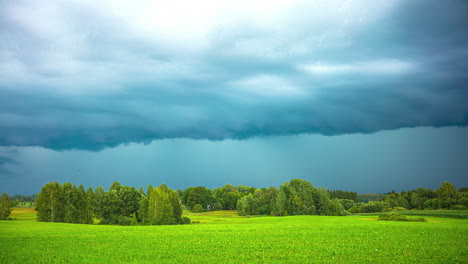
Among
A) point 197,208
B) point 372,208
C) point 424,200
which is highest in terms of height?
point 424,200

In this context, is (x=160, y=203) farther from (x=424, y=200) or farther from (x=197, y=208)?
(x=424, y=200)

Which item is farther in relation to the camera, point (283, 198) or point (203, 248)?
point (283, 198)

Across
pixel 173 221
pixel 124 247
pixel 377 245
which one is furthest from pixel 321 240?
pixel 173 221

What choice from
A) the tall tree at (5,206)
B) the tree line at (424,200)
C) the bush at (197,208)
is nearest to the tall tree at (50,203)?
the tall tree at (5,206)

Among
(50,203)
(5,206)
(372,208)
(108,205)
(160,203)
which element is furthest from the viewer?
(372,208)

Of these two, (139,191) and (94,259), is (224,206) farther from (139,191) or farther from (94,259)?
(94,259)

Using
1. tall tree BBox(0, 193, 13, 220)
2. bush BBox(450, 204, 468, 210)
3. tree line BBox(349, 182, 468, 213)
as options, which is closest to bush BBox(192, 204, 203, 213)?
tree line BBox(349, 182, 468, 213)

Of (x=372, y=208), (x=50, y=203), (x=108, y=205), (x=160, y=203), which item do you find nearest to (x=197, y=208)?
(x=108, y=205)

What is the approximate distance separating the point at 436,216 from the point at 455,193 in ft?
166

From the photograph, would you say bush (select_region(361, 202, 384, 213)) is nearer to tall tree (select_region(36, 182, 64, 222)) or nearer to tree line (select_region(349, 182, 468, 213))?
tree line (select_region(349, 182, 468, 213))

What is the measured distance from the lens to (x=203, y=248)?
3075cm

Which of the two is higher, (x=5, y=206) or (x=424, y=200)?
(x=5, y=206)

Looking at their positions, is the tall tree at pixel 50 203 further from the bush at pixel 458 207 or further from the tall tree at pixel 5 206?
the bush at pixel 458 207

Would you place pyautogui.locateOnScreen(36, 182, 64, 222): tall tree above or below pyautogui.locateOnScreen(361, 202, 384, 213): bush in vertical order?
above
